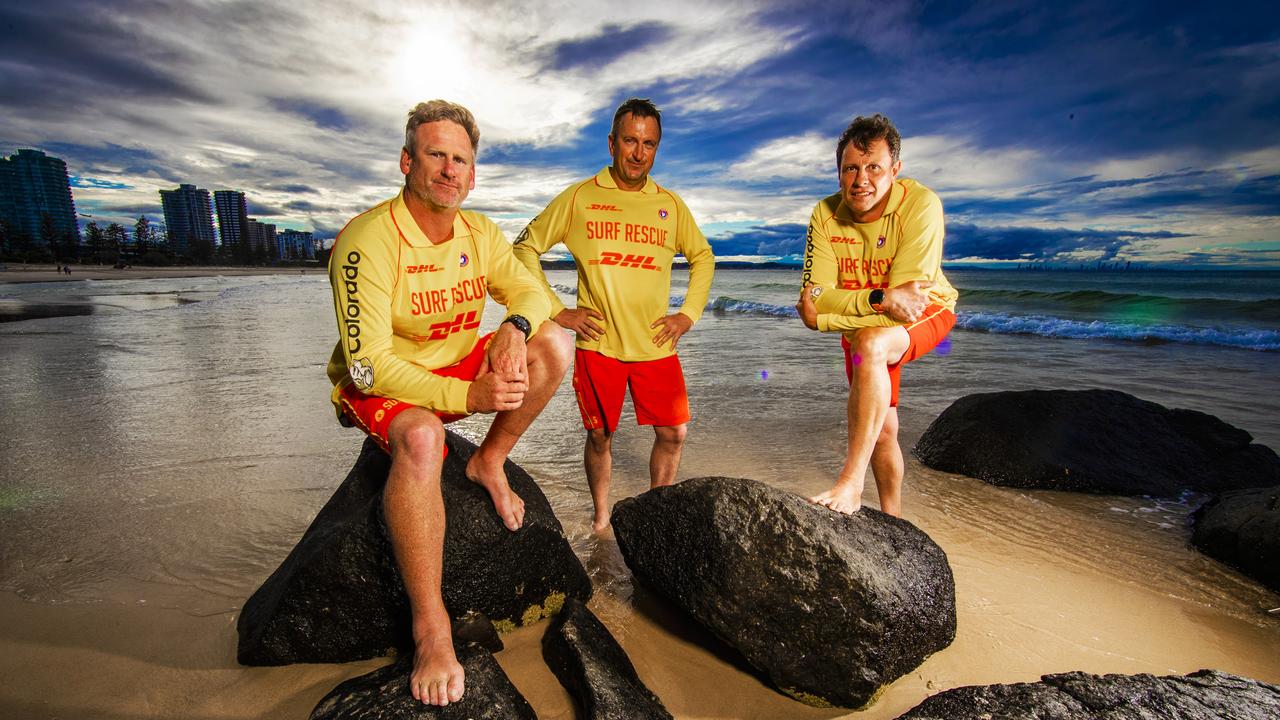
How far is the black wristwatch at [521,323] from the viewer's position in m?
3.04

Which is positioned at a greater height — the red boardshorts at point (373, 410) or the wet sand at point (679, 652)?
the red boardshorts at point (373, 410)

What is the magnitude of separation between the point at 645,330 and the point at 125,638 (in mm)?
3166

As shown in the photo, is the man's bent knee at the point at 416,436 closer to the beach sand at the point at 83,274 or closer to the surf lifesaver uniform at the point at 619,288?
the surf lifesaver uniform at the point at 619,288

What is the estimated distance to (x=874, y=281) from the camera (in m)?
3.71

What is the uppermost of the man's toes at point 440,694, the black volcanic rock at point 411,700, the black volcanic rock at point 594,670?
the man's toes at point 440,694

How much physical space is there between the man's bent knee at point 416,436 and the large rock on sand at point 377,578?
0.48 metres

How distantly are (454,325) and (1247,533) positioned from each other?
4872 mm

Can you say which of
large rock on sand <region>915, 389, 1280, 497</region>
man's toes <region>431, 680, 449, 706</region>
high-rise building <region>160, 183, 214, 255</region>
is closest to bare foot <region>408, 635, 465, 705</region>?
man's toes <region>431, 680, 449, 706</region>

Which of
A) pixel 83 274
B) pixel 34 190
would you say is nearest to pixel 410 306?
pixel 83 274

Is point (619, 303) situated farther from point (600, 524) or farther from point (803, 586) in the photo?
point (803, 586)

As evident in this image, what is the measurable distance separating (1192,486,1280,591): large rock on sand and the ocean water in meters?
0.12

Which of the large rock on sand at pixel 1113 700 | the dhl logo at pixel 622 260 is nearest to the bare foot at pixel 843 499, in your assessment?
the large rock on sand at pixel 1113 700

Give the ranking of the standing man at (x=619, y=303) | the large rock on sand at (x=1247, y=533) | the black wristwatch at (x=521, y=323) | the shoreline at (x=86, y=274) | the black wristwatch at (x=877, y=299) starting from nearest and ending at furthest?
the black wristwatch at (x=521, y=323)
the black wristwatch at (x=877, y=299)
the large rock on sand at (x=1247, y=533)
the standing man at (x=619, y=303)
the shoreline at (x=86, y=274)

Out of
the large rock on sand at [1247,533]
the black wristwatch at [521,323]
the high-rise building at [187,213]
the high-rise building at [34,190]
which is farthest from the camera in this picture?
the high-rise building at [187,213]
